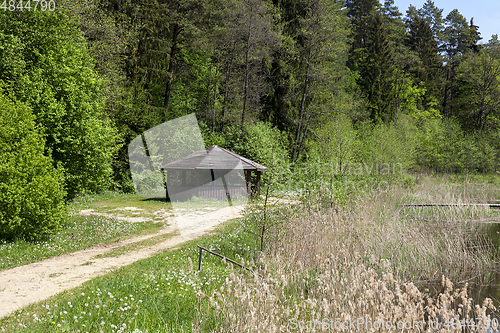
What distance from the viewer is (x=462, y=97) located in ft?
137

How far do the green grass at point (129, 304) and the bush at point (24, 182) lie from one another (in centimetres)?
419

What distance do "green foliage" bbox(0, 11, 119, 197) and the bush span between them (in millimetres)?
947

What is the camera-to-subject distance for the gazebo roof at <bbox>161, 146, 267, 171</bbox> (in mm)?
19594

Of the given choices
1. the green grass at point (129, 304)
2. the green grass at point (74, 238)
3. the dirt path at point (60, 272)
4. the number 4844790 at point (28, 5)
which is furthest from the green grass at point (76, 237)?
the number 4844790 at point (28, 5)

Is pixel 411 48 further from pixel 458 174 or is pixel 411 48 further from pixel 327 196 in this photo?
pixel 327 196

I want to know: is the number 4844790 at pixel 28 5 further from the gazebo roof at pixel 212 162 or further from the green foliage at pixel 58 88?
the gazebo roof at pixel 212 162

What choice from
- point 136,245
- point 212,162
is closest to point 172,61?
point 212,162

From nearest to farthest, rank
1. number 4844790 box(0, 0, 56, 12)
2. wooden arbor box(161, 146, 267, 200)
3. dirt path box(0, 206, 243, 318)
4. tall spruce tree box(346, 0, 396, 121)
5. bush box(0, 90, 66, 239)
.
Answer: dirt path box(0, 206, 243, 318)
bush box(0, 90, 66, 239)
number 4844790 box(0, 0, 56, 12)
wooden arbor box(161, 146, 267, 200)
tall spruce tree box(346, 0, 396, 121)

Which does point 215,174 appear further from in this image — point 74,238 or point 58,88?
point 74,238

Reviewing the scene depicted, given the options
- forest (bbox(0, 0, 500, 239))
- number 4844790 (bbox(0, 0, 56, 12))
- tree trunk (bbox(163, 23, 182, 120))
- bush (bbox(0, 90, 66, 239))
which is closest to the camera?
bush (bbox(0, 90, 66, 239))

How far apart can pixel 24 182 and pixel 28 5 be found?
670cm

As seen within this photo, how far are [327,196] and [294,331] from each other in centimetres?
593

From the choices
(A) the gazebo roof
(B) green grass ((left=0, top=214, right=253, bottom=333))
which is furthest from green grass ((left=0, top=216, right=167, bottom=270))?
(A) the gazebo roof

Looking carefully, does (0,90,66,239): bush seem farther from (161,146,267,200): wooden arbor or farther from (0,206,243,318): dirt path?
(161,146,267,200): wooden arbor
